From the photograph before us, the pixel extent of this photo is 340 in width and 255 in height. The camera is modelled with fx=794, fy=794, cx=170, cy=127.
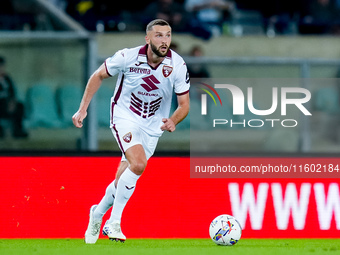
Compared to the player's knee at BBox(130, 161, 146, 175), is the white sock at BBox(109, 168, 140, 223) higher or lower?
lower

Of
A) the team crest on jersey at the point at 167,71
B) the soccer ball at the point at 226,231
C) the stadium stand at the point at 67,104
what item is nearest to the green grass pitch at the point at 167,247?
the soccer ball at the point at 226,231

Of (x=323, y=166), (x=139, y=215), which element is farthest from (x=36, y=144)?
(x=323, y=166)

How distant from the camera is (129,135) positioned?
713 cm

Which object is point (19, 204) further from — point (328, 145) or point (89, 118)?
point (328, 145)

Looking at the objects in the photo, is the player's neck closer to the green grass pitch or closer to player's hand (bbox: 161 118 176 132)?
player's hand (bbox: 161 118 176 132)

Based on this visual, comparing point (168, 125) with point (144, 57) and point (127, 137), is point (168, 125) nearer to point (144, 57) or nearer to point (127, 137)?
point (127, 137)

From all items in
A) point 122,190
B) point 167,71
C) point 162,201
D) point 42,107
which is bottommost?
point 162,201

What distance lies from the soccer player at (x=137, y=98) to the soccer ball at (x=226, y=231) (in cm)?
82

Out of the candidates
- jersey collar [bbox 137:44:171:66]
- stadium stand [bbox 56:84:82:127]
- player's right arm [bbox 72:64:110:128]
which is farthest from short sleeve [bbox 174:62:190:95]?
stadium stand [bbox 56:84:82:127]

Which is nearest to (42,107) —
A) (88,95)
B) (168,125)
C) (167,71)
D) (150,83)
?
(88,95)

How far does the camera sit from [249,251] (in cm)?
664

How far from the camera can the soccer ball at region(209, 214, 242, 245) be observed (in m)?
7.05

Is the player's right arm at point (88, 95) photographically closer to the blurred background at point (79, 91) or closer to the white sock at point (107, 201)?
the white sock at point (107, 201)

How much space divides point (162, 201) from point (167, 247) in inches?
50.0
